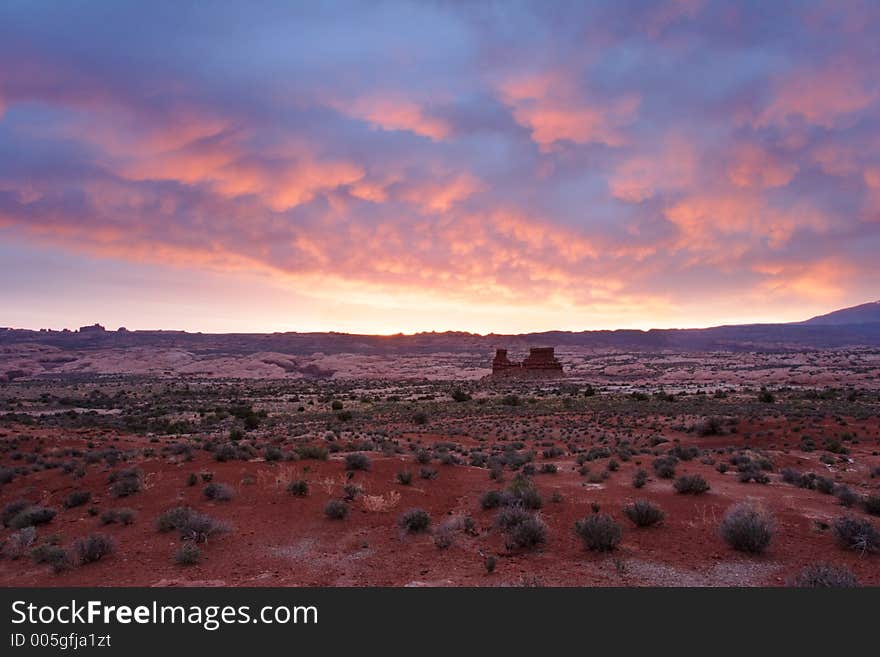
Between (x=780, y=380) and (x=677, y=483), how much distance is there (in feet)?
199

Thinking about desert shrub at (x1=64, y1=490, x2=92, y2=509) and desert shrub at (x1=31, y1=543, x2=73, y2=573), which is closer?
desert shrub at (x1=31, y1=543, x2=73, y2=573)

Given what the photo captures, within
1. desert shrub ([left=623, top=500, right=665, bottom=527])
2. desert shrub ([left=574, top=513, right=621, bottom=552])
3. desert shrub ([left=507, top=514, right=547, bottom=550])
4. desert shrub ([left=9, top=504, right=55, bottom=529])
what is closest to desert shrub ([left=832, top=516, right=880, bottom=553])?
desert shrub ([left=623, top=500, right=665, bottom=527])

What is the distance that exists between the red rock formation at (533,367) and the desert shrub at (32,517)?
68426 millimetres

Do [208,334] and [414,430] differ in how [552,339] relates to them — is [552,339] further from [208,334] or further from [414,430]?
[414,430]

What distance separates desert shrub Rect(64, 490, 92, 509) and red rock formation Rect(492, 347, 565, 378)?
6714 cm

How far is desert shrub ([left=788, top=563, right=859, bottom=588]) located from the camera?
6.74 metres

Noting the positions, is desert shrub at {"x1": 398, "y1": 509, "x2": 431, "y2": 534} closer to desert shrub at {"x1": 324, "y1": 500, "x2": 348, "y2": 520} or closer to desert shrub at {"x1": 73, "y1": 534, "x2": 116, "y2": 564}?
desert shrub at {"x1": 324, "y1": 500, "x2": 348, "y2": 520}

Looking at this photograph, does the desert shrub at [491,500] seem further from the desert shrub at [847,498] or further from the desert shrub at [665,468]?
the desert shrub at [847,498]

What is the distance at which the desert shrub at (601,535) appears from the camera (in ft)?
30.1

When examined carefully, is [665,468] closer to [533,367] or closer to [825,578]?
[825,578]

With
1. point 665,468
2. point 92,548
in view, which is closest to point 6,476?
point 92,548

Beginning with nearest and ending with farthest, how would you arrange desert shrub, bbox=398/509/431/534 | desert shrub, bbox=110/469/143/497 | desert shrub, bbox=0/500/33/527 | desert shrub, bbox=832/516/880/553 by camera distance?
desert shrub, bbox=832/516/880/553 < desert shrub, bbox=398/509/431/534 < desert shrub, bbox=0/500/33/527 < desert shrub, bbox=110/469/143/497

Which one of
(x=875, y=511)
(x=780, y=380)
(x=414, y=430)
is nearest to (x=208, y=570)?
(x=875, y=511)

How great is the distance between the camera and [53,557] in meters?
9.27
